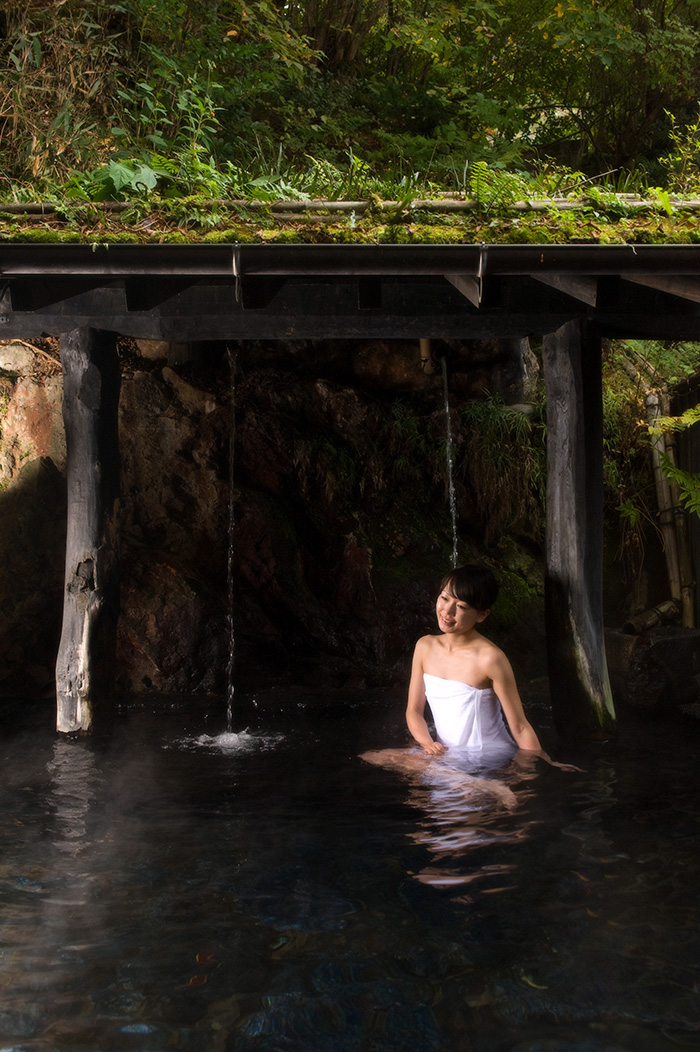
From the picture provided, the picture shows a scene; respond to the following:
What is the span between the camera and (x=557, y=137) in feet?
46.2

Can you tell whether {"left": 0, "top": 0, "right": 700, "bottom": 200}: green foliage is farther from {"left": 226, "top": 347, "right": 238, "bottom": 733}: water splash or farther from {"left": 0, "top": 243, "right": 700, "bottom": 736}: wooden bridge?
{"left": 226, "top": 347, "right": 238, "bottom": 733}: water splash

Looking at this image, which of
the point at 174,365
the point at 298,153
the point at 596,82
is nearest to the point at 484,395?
the point at 174,365

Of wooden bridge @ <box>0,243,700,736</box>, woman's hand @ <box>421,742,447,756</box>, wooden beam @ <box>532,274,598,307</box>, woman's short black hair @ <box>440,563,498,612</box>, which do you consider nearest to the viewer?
woman's short black hair @ <box>440,563,498,612</box>

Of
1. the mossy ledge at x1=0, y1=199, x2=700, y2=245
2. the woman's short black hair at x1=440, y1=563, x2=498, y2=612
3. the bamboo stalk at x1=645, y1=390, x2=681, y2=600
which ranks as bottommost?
the woman's short black hair at x1=440, y1=563, x2=498, y2=612

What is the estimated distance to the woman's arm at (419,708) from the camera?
529 cm

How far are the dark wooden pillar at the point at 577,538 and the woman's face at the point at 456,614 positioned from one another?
1.48 meters

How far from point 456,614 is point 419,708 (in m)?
0.82

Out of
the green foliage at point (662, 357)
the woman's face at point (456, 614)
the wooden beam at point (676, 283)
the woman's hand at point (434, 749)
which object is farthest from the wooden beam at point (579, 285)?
the green foliage at point (662, 357)

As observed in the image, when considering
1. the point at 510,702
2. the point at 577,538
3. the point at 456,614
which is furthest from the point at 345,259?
the point at 510,702

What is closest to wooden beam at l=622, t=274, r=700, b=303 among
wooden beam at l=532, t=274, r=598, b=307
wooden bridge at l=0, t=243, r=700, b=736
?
wooden beam at l=532, t=274, r=598, b=307

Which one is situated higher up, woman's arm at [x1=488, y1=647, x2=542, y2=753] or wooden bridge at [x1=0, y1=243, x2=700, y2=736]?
wooden bridge at [x1=0, y1=243, x2=700, y2=736]

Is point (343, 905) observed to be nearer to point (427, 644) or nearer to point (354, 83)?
point (427, 644)

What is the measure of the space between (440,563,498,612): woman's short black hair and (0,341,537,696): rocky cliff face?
389 cm

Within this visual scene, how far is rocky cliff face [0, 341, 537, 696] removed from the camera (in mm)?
8500
